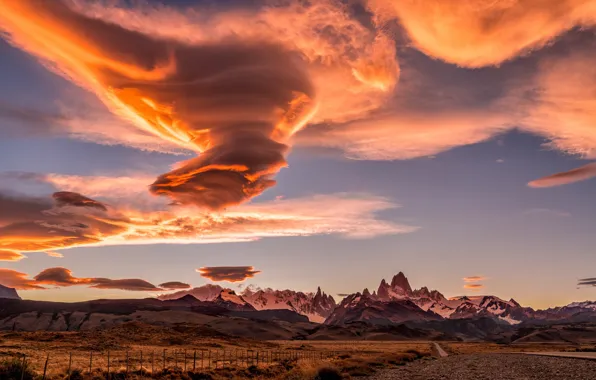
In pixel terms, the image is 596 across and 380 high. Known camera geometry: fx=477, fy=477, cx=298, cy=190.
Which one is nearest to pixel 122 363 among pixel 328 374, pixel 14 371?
pixel 14 371

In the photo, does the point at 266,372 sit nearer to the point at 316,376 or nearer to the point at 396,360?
the point at 316,376

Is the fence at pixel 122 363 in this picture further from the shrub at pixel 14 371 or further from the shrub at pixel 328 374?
the shrub at pixel 328 374

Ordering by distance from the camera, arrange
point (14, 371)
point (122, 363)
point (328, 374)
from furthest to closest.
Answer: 1. point (122, 363)
2. point (328, 374)
3. point (14, 371)

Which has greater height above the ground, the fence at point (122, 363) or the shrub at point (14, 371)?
the shrub at point (14, 371)

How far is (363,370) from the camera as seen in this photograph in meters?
61.0

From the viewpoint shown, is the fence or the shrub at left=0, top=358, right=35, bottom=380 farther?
the fence

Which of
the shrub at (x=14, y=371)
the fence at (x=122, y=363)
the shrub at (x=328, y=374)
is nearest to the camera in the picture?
the shrub at (x=14, y=371)

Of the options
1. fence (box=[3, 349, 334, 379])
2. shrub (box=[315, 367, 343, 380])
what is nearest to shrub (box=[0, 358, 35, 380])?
fence (box=[3, 349, 334, 379])

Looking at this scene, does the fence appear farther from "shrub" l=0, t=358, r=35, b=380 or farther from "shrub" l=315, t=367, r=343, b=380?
"shrub" l=315, t=367, r=343, b=380

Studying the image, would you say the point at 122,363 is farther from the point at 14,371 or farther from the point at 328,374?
the point at 328,374

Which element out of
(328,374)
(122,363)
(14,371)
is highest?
(14,371)

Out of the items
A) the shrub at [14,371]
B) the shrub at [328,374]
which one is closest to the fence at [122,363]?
the shrub at [14,371]

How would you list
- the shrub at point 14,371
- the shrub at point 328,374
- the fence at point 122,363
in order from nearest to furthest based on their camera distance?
the shrub at point 14,371, the shrub at point 328,374, the fence at point 122,363

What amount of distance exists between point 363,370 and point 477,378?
16284 mm
